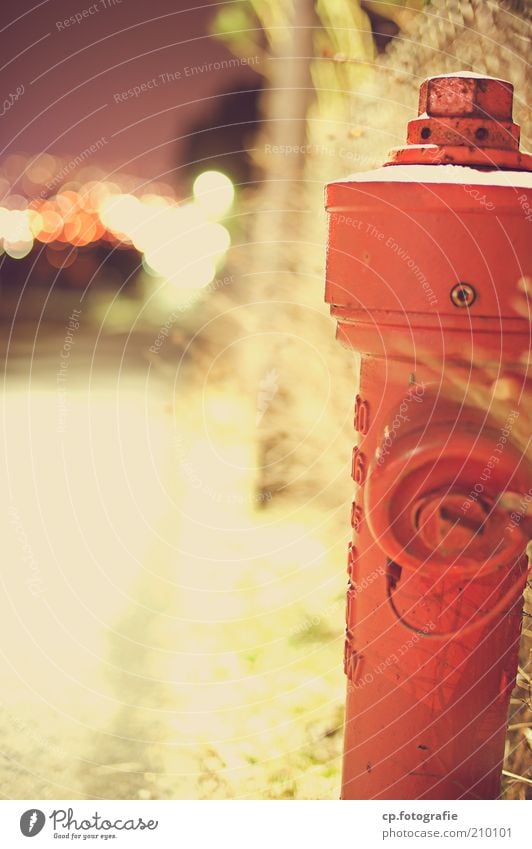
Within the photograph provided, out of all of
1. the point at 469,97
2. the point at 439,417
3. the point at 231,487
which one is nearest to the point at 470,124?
the point at 469,97

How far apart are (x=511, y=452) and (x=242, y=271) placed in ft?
8.91

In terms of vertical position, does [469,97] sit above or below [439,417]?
above

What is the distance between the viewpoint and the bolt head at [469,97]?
1175 mm

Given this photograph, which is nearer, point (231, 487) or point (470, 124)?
point (470, 124)

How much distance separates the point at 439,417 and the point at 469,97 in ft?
1.61

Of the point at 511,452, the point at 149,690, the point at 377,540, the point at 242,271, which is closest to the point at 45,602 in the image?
the point at 149,690

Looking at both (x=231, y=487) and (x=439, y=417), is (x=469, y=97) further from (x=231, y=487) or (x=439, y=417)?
(x=231, y=487)

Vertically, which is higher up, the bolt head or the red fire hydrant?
the bolt head

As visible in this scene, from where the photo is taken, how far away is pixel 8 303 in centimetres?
1165

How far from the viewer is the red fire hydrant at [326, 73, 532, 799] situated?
3.66 ft

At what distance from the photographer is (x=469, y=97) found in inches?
46.3

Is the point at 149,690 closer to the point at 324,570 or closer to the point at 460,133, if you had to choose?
the point at 324,570

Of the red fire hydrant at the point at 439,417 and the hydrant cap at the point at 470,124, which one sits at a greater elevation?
the hydrant cap at the point at 470,124

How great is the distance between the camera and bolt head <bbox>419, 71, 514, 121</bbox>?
1175 millimetres
